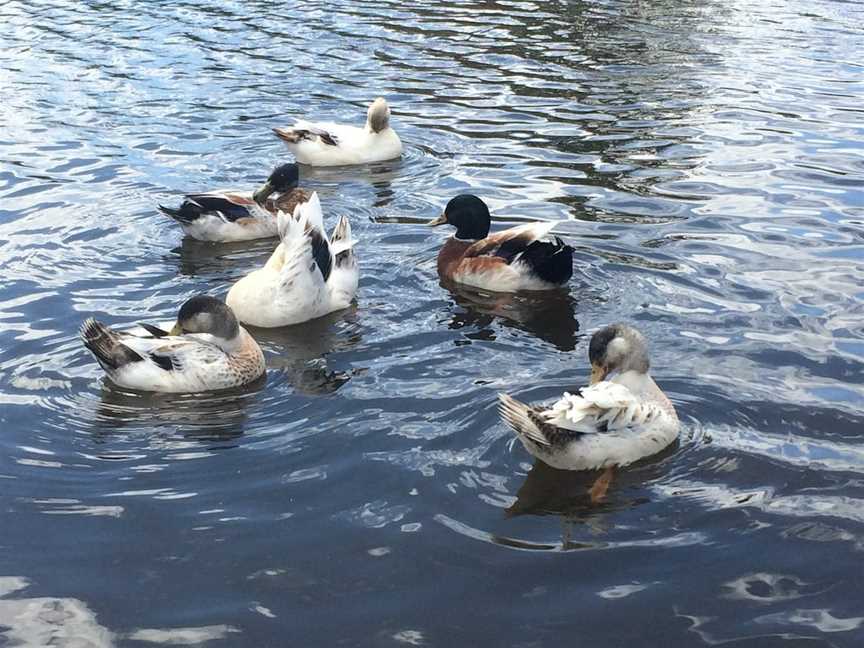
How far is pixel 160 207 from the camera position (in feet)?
41.2

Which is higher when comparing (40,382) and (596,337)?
(596,337)

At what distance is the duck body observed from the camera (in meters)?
7.34

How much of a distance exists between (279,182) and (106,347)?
4.74m

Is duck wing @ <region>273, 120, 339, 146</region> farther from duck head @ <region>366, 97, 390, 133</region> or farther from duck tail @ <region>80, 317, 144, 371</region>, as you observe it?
duck tail @ <region>80, 317, 144, 371</region>

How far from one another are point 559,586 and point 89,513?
109 inches

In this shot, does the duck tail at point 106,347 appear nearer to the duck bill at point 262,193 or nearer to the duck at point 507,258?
the duck at point 507,258

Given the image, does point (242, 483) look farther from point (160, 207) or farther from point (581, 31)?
point (581, 31)

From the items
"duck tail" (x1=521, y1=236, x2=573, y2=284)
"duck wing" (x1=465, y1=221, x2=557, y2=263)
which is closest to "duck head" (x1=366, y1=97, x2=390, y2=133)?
"duck wing" (x1=465, y1=221, x2=557, y2=263)

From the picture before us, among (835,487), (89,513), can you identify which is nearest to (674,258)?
(835,487)

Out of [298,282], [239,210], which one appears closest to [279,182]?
[239,210]

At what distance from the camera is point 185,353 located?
9.04m

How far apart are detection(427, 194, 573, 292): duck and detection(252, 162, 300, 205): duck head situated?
7.64 feet

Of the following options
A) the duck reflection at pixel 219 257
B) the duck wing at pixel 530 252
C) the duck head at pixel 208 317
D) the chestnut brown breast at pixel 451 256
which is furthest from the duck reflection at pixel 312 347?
the duck reflection at pixel 219 257

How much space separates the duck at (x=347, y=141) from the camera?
50.7 feet
